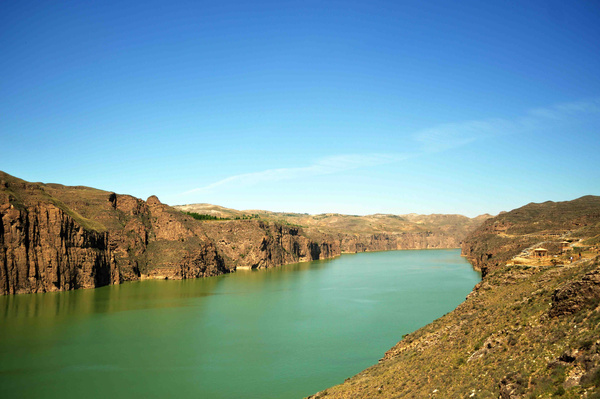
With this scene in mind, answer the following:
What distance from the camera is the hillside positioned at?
51.9 feet

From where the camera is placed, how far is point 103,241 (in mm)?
99062

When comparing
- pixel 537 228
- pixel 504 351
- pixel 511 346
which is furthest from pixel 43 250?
pixel 537 228

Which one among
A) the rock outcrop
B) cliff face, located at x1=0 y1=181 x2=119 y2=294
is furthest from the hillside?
cliff face, located at x1=0 y1=181 x2=119 y2=294

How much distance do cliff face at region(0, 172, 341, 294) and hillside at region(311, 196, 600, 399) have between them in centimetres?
7620

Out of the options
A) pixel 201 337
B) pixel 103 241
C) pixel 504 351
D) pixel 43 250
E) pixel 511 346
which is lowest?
pixel 201 337

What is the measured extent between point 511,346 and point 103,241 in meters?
98.8

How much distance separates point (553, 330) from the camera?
19406 mm

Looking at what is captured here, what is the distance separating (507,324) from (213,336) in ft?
131

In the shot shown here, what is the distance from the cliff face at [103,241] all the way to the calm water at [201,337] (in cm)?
654

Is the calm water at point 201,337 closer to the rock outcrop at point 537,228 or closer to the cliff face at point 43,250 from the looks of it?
the cliff face at point 43,250

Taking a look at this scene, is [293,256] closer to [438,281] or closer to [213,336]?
[438,281]

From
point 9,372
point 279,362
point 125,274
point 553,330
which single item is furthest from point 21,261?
point 553,330

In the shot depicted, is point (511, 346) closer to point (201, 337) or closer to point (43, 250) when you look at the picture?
point (201, 337)

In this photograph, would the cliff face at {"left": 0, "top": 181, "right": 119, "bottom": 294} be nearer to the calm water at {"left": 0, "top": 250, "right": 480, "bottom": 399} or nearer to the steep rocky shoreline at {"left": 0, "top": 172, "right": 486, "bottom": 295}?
the steep rocky shoreline at {"left": 0, "top": 172, "right": 486, "bottom": 295}
